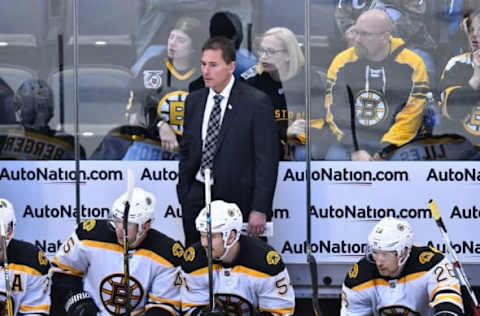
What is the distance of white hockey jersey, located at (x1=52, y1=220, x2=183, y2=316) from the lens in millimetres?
6773

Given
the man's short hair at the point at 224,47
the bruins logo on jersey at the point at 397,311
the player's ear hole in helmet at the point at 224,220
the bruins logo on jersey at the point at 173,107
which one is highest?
the man's short hair at the point at 224,47

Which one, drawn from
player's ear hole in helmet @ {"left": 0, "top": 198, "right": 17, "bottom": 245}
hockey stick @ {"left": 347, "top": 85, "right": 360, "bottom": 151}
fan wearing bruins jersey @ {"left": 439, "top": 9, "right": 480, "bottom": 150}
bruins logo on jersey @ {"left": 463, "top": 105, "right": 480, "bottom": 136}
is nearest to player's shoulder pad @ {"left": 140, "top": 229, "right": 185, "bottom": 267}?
player's ear hole in helmet @ {"left": 0, "top": 198, "right": 17, "bottom": 245}

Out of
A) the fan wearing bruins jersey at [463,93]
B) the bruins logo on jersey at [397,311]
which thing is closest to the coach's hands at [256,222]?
the bruins logo on jersey at [397,311]

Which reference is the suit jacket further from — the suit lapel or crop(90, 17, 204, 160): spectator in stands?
crop(90, 17, 204, 160): spectator in stands

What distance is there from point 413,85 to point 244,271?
1.59 metres

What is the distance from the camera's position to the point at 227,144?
705 cm

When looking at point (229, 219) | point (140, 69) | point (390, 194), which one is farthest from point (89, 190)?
point (390, 194)

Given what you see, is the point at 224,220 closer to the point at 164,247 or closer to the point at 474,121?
the point at 164,247

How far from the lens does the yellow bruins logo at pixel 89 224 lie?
685cm

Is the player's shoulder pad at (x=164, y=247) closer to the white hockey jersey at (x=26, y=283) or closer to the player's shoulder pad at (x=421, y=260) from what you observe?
the white hockey jersey at (x=26, y=283)

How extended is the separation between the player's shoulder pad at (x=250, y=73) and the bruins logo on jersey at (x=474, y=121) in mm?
1270

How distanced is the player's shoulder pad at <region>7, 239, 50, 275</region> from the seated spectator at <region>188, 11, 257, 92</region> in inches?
63.8

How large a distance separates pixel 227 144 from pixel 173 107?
565 mm

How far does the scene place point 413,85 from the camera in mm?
7352
